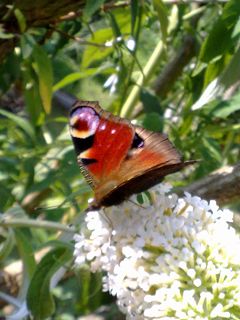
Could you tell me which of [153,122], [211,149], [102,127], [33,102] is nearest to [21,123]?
[33,102]

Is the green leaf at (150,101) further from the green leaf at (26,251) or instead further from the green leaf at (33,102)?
the green leaf at (26,251)

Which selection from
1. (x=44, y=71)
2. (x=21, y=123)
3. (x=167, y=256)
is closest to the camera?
(x=167, y=256)

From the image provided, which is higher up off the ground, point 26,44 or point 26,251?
point 26,44

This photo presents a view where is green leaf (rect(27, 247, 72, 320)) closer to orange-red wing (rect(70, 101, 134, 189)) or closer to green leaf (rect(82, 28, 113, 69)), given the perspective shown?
orange-red wing (rect(70, 101, 134, 189))

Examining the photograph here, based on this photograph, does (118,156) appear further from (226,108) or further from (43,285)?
(226,108)

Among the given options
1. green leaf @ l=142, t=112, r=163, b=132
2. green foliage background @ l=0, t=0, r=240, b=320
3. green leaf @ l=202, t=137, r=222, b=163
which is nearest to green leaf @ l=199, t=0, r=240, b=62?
green foliage background @ l=0, t=0, r=240, b=320

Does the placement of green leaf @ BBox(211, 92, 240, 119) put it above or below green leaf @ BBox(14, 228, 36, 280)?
above
